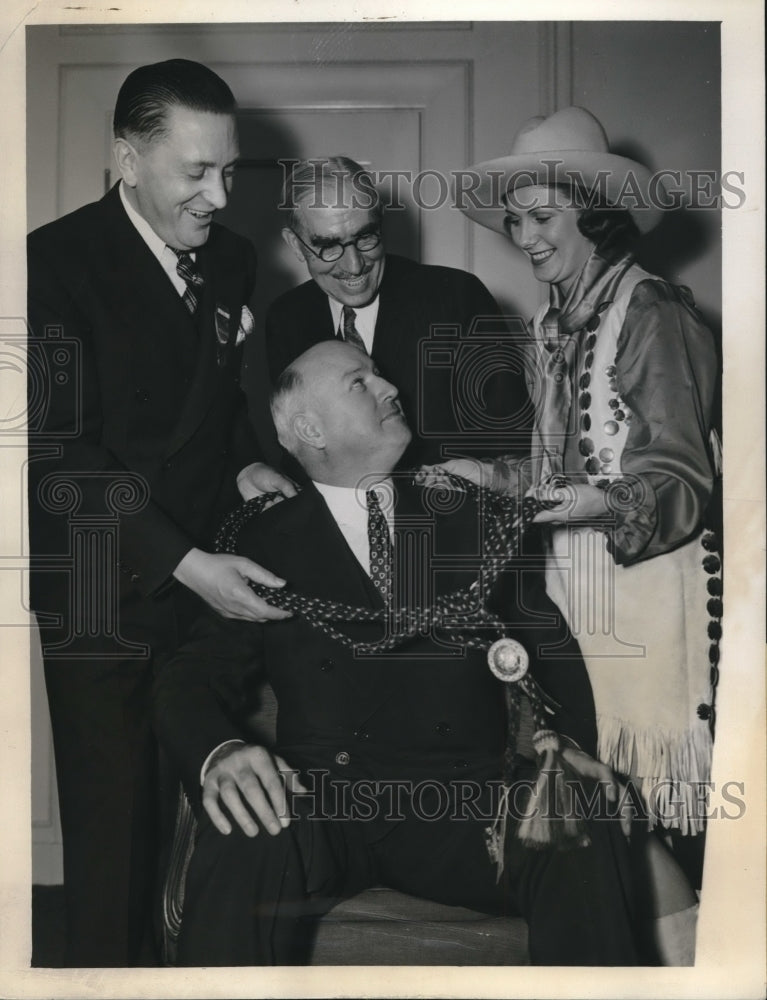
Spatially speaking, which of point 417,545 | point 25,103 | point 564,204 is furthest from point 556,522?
point 25,103

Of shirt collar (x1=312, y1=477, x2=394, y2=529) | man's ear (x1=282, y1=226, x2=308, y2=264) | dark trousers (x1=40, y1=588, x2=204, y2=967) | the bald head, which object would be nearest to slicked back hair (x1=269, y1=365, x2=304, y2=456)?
the bald head

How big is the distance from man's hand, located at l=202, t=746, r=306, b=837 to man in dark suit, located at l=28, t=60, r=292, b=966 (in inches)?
7.0

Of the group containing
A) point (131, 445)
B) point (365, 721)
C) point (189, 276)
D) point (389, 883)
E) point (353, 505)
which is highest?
point (189, 276)

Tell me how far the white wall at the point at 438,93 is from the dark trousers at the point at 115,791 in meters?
0.07

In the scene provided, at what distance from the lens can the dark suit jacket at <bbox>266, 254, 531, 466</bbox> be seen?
2006 millimetres

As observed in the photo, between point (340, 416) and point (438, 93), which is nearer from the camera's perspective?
point (340, 416)

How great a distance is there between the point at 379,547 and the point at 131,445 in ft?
1.62

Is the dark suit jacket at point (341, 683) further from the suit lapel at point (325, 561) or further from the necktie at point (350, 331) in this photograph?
the necktie at point (350, 331)

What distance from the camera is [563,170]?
6.59 feet

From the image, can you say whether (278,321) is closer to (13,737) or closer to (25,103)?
(25,103)

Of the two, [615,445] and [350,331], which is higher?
[350,331]

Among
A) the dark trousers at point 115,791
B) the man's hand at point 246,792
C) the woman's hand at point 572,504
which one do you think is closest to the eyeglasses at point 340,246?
the woman's hand at point 572,504

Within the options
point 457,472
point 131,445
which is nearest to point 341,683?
point 457,472

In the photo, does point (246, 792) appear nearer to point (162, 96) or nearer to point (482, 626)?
point (482, 626)
